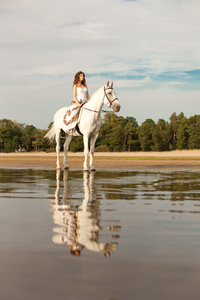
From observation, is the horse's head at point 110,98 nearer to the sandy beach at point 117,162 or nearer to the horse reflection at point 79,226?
the sandy beach at point 117,162

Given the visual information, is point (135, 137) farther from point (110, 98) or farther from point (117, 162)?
point (110, 98)

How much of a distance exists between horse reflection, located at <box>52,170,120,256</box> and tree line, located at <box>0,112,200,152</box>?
6334 cm

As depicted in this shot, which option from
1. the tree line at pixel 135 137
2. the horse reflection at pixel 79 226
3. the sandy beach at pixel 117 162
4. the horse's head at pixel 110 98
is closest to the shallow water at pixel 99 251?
the horse reflection at pixel 79 226

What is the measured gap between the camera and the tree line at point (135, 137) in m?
80.1

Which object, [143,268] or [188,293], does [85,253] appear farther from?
[188,293]

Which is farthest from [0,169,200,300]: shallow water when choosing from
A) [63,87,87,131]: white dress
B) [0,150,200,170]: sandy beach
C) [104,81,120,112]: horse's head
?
[0,150,200,170]: sandy beach

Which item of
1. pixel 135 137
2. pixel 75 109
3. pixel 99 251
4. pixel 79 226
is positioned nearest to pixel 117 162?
pixel 75 109

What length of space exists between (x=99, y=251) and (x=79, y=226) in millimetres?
1080

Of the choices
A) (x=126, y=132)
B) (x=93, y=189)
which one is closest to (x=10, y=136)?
(x=126, y=132)

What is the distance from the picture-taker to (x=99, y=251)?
3.59m

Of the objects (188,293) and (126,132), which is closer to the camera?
(188,293)

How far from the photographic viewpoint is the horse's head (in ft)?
51.4

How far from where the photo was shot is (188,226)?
16.0ft

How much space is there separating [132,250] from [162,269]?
569mm
